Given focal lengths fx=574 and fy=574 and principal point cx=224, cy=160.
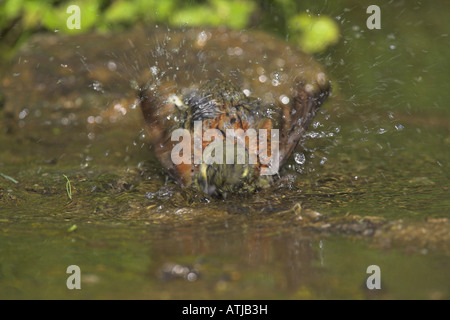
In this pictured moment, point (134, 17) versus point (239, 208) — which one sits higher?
point (134, 17)

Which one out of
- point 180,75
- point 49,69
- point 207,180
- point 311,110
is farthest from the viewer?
point 49,69

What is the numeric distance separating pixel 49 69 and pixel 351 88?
3.51 metres

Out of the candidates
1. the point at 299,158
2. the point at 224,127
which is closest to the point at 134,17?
the point at 299,158

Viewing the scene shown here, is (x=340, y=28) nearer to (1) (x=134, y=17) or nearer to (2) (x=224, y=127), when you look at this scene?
(1) (x=134, y=17)

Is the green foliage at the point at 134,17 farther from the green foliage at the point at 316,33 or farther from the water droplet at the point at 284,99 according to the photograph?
the water droplet at the point at 284,99

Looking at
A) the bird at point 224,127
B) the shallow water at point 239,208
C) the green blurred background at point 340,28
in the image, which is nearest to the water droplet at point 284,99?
the bird at point 224,127

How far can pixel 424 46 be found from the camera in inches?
276

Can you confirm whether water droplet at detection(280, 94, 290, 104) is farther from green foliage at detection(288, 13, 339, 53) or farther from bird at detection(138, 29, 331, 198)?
green foliage at detection(288, 13, 339, 53)

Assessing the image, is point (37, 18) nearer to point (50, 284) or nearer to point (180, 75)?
point (180, 75)

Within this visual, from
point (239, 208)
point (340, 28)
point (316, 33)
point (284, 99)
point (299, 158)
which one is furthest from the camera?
point (340, 28)

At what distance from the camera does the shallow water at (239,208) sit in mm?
2268

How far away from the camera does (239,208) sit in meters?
3.42

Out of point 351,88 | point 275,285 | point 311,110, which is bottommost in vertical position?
point 275,285

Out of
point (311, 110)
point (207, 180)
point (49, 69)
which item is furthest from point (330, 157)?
point (49, 69)
